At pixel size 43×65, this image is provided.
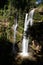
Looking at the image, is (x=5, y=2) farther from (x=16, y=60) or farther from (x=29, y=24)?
(x=16, y=60)

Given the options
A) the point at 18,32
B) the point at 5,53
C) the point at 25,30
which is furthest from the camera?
the point at 18,32

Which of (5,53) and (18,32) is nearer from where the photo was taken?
(5,53)

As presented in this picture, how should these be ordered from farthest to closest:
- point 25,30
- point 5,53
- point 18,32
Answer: point 18,32 < point 25,30 < point 5,53

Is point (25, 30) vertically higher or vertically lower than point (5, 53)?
higher

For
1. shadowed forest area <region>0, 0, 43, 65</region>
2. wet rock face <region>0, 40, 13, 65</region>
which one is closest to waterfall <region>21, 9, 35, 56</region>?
shadowed forest area <region>0, 0, 43, 65</region>

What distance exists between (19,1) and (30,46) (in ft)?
23.6

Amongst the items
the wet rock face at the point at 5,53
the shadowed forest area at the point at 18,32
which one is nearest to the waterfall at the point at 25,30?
the shadowed forest area at the point at 18,32

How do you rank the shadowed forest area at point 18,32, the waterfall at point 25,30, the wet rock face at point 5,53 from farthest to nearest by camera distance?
the waterfall at point 25,30, the shadowed forest area at point 18,32, the wet rock face at point 5,53

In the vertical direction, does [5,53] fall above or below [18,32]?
below

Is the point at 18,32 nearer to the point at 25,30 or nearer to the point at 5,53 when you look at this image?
the point at 25,30

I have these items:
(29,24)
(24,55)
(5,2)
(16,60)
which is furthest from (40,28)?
(5,2)

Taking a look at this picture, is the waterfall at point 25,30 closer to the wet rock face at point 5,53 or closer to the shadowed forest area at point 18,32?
the shadowed forest area at point 18,32

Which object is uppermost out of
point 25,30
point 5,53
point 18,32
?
point 25,30

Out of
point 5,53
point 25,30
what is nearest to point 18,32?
point 25,30
